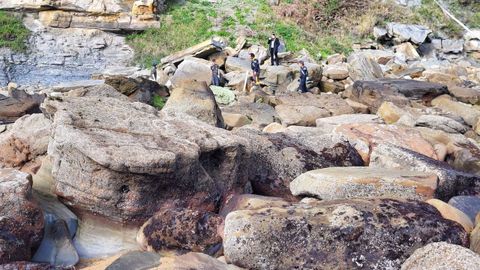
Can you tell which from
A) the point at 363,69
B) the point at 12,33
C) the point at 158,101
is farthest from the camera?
the point at 12,33

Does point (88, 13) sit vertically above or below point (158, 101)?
above

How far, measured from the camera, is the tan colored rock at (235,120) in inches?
423

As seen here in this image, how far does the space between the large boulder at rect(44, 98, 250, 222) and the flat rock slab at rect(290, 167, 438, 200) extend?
0.90 metres

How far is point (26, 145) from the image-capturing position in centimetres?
663

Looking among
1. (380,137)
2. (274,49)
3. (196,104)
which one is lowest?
(274,49)

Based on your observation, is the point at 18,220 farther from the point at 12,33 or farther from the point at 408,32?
the point at 408,32

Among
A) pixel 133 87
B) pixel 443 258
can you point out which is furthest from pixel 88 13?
pixel 443 258

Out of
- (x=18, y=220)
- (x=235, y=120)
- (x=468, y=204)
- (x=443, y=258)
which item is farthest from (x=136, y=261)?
(x=235, y=120)

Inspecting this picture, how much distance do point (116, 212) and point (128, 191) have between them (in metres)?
0.24

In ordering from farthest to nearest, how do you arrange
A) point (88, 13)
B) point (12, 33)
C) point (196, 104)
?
point (88, 13)
point (12, 33)
point (196, 104)

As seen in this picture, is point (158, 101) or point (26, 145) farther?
point (158, 101)

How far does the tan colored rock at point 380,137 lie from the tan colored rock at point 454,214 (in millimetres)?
2609

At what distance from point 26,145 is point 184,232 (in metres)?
2.83

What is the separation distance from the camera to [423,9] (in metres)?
25.8
